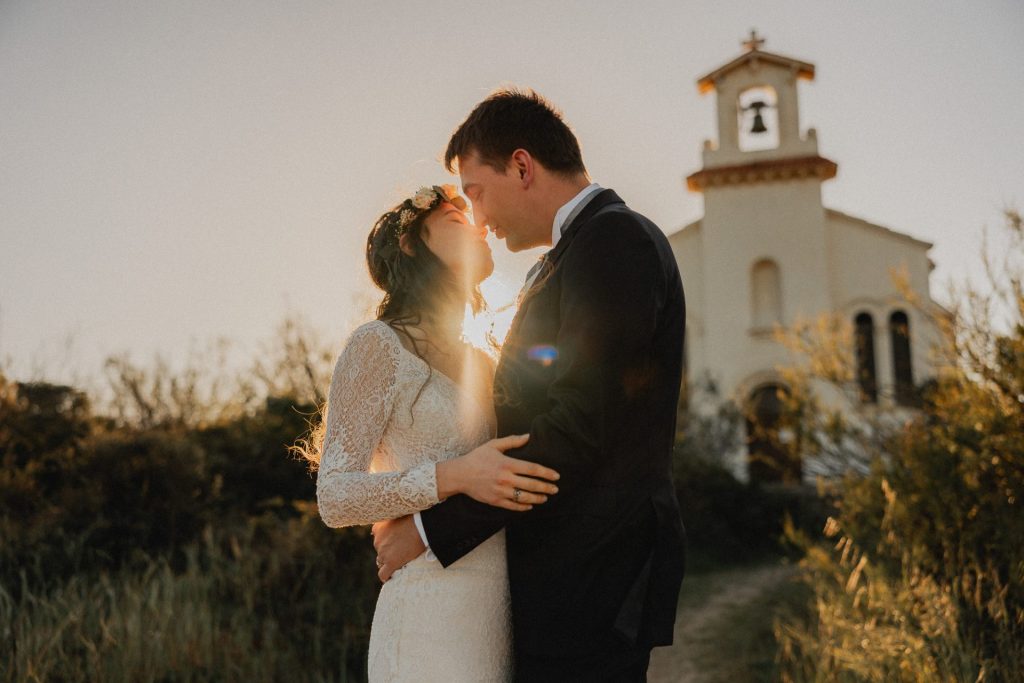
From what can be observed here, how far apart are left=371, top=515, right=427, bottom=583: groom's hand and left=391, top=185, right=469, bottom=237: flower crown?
91cm

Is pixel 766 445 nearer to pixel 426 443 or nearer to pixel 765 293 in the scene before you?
pixel 765 293

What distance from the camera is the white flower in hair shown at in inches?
105

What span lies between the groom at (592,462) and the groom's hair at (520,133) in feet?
1.04

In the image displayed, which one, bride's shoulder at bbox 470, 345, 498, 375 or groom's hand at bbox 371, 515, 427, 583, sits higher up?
bride's shoulder at bbox 470, 345, 498, 375

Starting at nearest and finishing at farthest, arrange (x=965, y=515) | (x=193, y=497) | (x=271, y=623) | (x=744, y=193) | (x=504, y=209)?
(x=504, y=209) → (x=965, y=515) → (x=271, y=623) → (x=193, y=497) → (x=744, y=193)

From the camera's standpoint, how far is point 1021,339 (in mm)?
4688

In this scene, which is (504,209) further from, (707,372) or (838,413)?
(707,372)

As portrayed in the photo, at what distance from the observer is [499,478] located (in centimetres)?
205

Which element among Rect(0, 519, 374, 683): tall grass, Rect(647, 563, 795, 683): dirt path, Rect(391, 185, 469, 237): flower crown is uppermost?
Rect(391, 185, 469, 237): flower crown

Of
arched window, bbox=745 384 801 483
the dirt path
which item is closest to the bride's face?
the dirt path

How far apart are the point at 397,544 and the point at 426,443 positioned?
0.96 feet

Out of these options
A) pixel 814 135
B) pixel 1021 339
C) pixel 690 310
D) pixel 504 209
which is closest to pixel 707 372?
pixel 690 310

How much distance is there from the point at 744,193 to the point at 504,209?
20.9 m

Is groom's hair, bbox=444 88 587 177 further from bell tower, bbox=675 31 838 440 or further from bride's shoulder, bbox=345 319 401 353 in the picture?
bell tower, bbox=675 31 838 440
